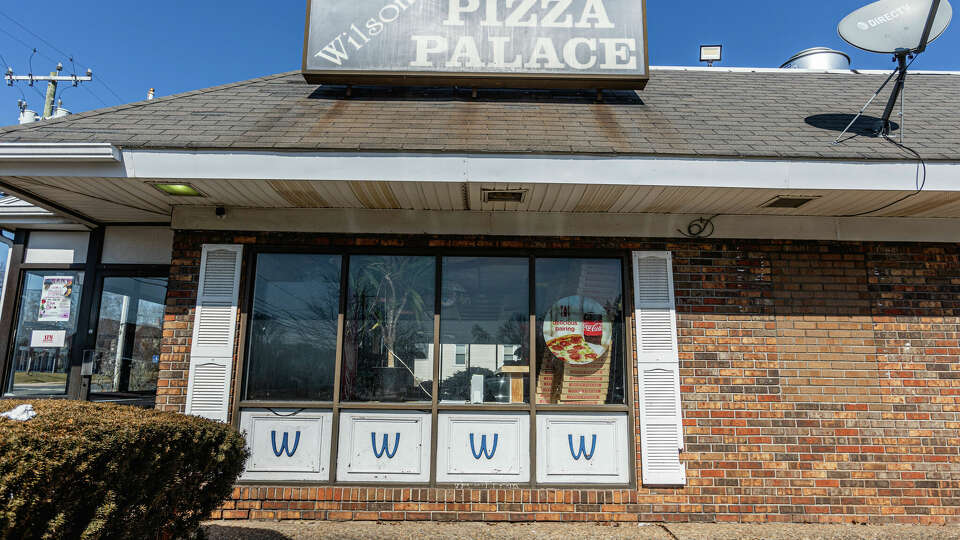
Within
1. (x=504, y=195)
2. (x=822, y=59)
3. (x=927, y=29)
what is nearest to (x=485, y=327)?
(x=504, y=195)

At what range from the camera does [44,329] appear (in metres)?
6.89

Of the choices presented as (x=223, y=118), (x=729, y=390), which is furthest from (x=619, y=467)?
(x=223, y=118)

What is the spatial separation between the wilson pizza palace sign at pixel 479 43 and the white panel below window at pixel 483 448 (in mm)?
3588

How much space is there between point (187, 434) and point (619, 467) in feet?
12.3

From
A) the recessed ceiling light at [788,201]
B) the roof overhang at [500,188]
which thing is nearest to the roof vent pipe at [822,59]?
the roof overhang at [500,188]

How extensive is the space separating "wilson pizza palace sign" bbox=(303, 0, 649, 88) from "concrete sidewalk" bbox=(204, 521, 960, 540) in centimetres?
453

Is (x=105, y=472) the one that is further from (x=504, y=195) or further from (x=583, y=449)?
(x=583, y=449)

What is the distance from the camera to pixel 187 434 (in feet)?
11.6

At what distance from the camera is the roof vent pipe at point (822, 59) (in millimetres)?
8484

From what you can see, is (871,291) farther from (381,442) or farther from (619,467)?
(381,442)

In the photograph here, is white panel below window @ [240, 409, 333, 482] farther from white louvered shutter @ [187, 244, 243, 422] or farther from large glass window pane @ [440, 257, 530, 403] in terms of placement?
large glass window pane @ [440, 257, 530, 403]

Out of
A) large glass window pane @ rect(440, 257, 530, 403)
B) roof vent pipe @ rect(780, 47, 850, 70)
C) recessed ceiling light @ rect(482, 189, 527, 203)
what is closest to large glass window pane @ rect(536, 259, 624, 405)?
large glass window pane @ rect(440, 257, 530, 403)

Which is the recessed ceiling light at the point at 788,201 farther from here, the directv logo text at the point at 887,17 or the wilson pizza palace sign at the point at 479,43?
the directv logo text at the point at 887,17

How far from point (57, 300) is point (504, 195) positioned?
569cm
